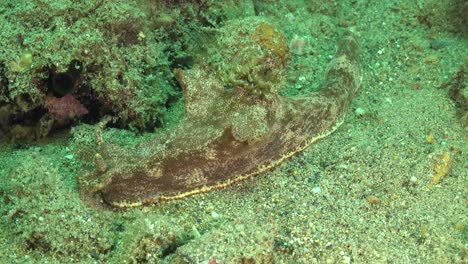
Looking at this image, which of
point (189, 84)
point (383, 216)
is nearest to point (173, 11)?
point (189, 84)

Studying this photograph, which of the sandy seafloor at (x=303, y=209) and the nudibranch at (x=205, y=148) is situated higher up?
the nudibranch at (x=205, y=148)

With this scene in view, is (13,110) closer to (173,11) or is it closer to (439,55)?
(173,11)

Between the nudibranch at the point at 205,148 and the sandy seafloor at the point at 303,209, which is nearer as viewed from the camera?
the sandy seafloor at the point at 303,209

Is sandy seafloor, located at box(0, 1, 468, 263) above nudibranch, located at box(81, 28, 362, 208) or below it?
below

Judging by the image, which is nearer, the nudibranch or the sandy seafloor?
the sandy seafloor
